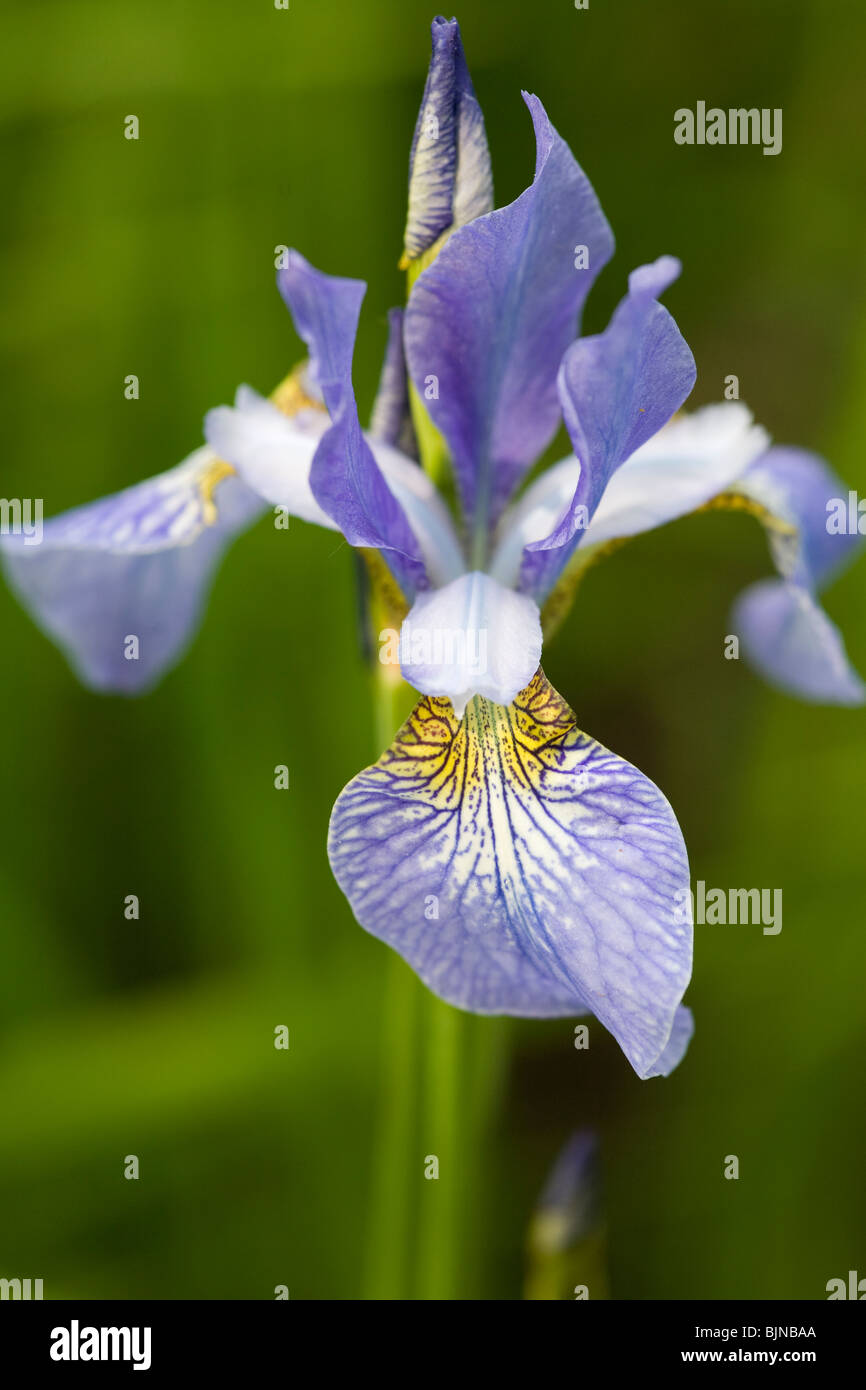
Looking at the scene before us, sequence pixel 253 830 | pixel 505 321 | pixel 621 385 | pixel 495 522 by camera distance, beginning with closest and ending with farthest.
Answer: pixel 621 385, pixel 505 321, pixel 495 522, pixel 253 830

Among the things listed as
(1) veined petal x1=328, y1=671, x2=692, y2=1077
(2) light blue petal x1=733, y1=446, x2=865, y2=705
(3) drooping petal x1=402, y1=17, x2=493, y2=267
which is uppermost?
(3) drooping petal x1=402, y1=17, x2=493, y2=267

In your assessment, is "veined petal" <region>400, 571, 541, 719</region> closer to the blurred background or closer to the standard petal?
the standard petal

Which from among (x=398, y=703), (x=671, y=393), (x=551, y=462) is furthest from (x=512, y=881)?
(x=551, y=462)

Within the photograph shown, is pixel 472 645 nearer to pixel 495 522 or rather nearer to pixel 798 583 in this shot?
pixel 495 522

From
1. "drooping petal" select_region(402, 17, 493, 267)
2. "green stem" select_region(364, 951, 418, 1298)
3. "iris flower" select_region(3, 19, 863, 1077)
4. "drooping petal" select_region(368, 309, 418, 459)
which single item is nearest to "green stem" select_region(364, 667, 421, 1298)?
"green stem" select_region(364, 951, 418, 1298)

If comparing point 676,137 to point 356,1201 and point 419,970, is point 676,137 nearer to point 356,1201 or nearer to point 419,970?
point 419,970

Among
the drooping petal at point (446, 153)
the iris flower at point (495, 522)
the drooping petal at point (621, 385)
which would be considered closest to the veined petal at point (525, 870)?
the iris flower at point (495, 522)

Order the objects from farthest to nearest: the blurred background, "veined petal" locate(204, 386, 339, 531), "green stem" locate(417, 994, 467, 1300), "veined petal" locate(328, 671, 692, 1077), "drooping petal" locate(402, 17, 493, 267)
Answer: the blurred background → "green stem" locate(417, 994, 467, 1300) → "veined petal" locate(204, 386, 339, 531) → "drooping petal" locate(402, 17, 493, 267) → "veined petal" locate(328, 671, 692, 1077)

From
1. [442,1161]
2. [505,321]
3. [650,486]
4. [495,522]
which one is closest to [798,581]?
[650,486]
